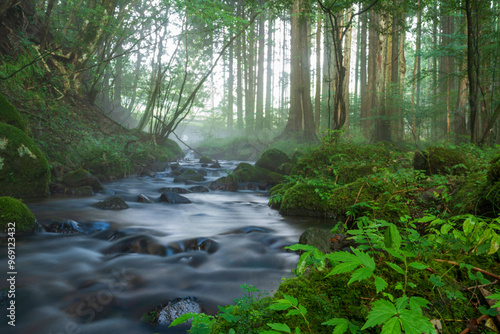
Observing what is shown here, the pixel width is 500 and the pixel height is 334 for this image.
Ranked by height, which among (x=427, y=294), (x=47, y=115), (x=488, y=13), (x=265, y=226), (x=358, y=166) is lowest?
(x=265, y=226)

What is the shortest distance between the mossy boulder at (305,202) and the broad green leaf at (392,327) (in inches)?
187

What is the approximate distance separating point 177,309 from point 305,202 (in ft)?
12.3

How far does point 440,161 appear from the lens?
522cm

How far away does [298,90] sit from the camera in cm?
1680

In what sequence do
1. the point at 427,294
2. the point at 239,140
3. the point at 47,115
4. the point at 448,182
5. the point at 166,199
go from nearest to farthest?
the point at 427,294 < the point at 448,182 < the point at 166,199 < the point at 47,115 < the point at 239,140

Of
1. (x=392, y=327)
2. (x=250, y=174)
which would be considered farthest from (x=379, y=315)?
(x=250, y=174)

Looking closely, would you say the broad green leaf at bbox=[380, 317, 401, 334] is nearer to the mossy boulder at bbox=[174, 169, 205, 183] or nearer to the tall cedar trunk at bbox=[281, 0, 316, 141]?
the mossy boulder at bbox=[174, 169, 205, 183]

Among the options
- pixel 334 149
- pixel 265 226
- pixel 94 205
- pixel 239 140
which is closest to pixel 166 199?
pixel 94 205

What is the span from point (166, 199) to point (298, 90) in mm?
11047

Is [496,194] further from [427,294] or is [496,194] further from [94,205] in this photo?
[94,205]

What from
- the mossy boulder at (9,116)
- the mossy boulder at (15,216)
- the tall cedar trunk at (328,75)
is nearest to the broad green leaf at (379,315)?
the mossy boulder at (15,216)

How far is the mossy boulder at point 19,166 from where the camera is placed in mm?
6591

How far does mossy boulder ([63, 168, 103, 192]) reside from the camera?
8516mm

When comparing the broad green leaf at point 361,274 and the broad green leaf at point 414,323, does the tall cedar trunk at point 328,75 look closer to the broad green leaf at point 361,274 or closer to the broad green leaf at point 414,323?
the broad green leaf at point 361,274
